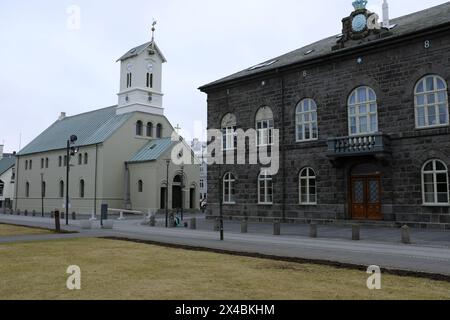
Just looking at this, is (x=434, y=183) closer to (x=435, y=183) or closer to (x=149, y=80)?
(x=435, y=183)

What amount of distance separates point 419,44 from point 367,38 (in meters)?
3.40

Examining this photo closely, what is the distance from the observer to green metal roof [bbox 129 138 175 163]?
4943cm

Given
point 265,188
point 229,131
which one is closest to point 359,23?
point 229,131

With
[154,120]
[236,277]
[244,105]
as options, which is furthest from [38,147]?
[236,277]

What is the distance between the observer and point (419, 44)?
24469 mm

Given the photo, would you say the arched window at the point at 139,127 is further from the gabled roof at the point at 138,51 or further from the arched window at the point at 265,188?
the arched window at the point at 265,188

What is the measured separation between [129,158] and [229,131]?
22.0m

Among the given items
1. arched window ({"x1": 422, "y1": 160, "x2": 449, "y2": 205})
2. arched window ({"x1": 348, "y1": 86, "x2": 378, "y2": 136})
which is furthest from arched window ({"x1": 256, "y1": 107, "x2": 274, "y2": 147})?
arched window ({"x1": 422, "y1": 160, "x2": 449, "y2": 205})

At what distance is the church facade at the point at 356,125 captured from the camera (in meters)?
23.8

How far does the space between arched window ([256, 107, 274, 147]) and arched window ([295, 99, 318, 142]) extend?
2237mm

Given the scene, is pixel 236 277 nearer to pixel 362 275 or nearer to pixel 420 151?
pixel 362 275

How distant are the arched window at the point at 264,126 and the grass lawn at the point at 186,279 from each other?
17792 mm

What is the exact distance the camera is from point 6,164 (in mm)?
82062

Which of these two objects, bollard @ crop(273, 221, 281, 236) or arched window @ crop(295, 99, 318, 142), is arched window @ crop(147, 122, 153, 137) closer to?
arched window @ crop(295, 99, 318, 142)
